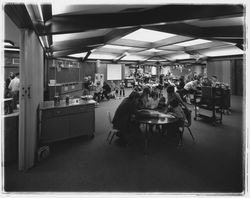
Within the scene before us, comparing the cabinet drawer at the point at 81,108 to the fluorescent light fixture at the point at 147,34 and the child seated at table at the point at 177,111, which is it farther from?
the fluorescent light fixture at the point at 147,34

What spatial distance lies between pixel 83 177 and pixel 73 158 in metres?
0.63

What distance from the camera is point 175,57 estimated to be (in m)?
12.1

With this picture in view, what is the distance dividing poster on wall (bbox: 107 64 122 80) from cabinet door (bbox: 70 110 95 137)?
28.6 ft

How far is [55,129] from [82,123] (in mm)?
600

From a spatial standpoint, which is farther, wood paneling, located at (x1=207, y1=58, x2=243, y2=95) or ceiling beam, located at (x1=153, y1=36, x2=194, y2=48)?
wood paneling, located at (x1=207, y1=58, x2=243, y2=95)

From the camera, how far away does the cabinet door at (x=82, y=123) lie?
3.38 meters

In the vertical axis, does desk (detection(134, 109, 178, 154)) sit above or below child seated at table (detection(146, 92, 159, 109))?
below

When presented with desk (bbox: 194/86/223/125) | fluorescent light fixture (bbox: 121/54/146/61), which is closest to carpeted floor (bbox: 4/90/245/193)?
desk (bbox: 194/86/223/125)

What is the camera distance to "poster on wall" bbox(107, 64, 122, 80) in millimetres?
12070

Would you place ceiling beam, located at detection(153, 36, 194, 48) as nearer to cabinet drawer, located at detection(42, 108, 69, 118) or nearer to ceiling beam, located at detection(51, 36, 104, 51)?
ceiling beam, located at detection(51, 36, 104, 51)

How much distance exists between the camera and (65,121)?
3.26 m

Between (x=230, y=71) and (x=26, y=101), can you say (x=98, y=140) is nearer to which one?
(x=26, y=101)

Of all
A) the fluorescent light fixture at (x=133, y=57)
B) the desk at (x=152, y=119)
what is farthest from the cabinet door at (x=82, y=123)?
the fluorescent light fixture at (x=133, y=57)

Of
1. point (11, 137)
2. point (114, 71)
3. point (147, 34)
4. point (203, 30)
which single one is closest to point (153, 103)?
point (203, 30)
